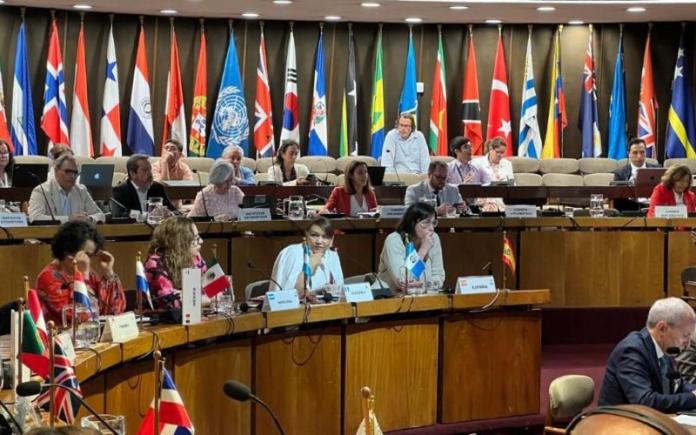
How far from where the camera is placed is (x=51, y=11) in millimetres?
13180

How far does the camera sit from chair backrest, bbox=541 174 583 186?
12867mm

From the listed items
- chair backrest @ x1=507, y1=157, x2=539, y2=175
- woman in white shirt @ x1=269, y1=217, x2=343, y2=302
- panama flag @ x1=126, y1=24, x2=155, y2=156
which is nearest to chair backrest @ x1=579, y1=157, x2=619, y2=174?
chair backrest @ x1=507, y1=157, x2=539, y2=175

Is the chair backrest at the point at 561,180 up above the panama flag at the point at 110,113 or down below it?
below

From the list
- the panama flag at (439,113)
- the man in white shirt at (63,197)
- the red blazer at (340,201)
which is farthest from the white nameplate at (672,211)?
the panama flag at (439,113)

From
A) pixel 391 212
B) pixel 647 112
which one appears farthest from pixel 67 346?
pixel 647 112

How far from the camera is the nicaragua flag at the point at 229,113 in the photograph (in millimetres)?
13797

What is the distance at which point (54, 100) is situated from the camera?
12.8 meters

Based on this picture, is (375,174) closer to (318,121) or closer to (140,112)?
(318,121)

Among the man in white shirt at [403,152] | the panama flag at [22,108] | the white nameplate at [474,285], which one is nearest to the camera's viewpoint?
the white nameplate at [474,285]

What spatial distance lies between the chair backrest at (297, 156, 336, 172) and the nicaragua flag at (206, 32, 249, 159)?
4.19 ft

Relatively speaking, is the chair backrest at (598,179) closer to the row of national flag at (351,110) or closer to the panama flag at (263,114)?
the row of national flag at (351,110)

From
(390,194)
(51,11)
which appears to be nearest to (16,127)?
(51,11)

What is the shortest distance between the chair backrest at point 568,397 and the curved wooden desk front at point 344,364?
1.51 metres

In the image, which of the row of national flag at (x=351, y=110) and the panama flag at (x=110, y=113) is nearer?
the panama flag at (x=110, y=113)
